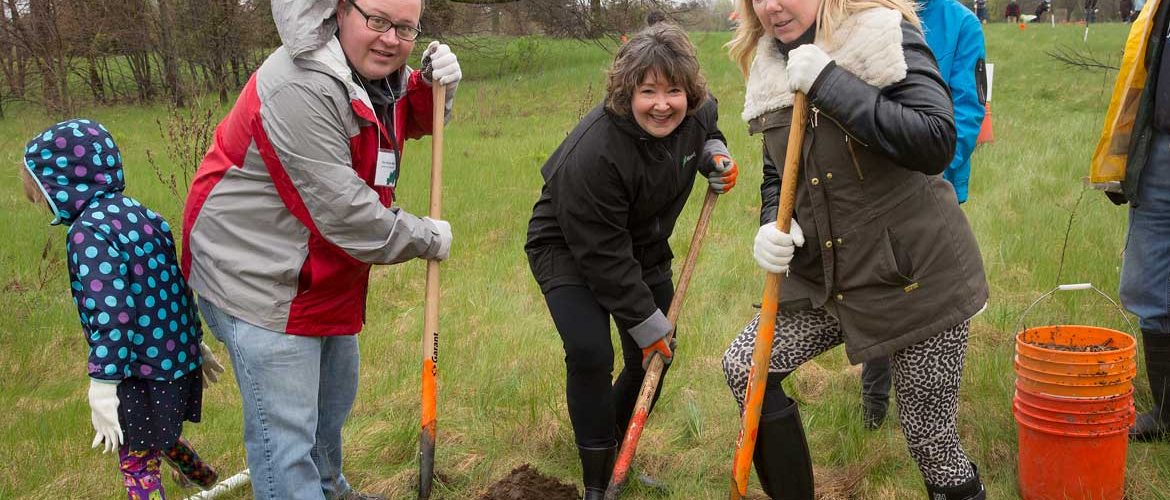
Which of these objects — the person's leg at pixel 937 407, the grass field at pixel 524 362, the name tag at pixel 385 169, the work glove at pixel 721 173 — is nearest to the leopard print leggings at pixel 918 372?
the person's leg at pixel 937 407

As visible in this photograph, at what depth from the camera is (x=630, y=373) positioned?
3.76m

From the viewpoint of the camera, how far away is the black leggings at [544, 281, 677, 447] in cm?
333

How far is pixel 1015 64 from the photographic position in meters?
20.9

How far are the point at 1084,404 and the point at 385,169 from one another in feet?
7.78

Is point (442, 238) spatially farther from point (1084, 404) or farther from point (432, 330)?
point (1084, 404)

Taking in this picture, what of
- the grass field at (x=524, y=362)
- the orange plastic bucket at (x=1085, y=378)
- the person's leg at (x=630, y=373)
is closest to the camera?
the orange plastic bucket at (x=1085, y=378)

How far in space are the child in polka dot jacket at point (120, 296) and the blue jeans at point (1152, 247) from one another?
3.42 metres

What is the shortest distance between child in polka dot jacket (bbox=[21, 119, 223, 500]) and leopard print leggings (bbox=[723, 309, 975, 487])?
1766 mm

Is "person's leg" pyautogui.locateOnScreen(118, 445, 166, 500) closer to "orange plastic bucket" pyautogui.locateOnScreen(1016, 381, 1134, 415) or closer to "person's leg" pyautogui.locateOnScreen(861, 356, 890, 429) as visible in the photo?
"person's leg" pyautogui.locateOnScreen(861, 356, 890, 429)

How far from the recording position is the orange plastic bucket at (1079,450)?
128 inches

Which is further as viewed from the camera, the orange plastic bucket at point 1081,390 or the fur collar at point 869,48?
the orange plastic bucket at point 1081,390

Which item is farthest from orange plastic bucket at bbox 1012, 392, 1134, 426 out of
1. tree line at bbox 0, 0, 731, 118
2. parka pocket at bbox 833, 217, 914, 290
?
tree line at bbox 0, 0, 731, 118

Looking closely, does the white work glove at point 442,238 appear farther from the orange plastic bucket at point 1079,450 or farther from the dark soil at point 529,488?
the orange plastic bucket at point 1079,450

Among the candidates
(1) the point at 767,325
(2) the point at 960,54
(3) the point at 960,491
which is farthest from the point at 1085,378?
(2) the point at 960,54
